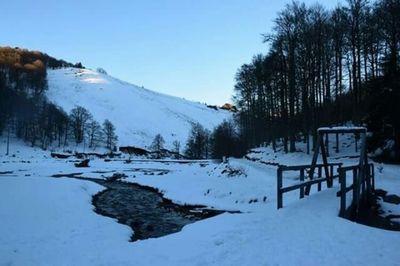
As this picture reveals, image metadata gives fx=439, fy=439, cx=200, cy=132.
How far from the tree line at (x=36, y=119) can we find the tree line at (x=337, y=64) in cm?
7681

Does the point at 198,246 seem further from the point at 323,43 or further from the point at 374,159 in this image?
the point at 323,43

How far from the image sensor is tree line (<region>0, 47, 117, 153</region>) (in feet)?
369

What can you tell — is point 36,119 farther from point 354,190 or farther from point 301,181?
point 354,190

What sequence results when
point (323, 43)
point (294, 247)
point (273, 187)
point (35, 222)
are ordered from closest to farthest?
point (294, 247) → point (35, 222) → point (273, 187) → point (323, 43)

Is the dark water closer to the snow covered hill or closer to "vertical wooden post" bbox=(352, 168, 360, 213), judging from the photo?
"vertical wooden post" bbox=(352, 168, 360, 213)

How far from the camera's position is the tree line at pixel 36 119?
112500 mm

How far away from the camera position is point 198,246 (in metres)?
10.8

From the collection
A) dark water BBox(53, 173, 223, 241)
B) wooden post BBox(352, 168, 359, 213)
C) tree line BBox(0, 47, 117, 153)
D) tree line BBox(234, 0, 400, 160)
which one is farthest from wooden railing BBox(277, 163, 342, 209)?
tree line BBox(0, 47, 117, 153)

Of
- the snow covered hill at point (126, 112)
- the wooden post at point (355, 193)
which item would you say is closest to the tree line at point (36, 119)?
the snow covered hill at point (126, 112)

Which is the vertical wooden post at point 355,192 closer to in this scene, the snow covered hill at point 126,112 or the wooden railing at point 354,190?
the wooden railing at point 354,190

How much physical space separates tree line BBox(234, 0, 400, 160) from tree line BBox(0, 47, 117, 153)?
252 feet

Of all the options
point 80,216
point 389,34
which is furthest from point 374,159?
point 80,216

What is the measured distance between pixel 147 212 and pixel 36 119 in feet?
338

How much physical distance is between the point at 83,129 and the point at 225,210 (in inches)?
4414
